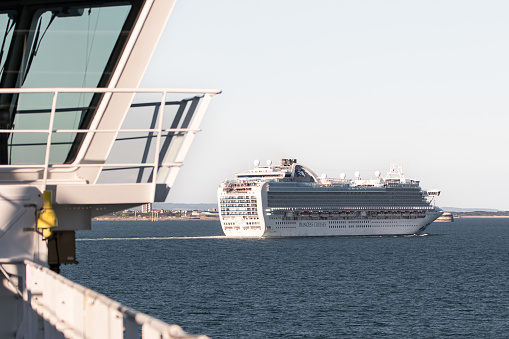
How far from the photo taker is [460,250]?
130m

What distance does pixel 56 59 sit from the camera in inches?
406

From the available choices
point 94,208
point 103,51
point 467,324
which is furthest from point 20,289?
point 467,324

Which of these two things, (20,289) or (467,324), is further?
(467,324)

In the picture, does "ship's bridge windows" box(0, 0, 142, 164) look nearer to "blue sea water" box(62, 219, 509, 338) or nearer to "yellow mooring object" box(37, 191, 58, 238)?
"yellow mooring object" box(37, 191, 58, 238)

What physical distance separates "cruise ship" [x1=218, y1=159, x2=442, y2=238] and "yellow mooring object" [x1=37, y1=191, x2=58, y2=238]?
139 metres

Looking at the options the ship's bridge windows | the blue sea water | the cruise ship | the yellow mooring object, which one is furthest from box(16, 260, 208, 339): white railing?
the cruise ship

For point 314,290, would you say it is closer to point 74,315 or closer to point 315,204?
point 74,315

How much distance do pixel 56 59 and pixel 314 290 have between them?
201ft

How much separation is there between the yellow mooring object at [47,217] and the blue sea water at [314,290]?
120 ft

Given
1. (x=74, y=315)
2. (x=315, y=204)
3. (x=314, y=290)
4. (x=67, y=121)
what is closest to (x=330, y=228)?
(x=315, y=204)

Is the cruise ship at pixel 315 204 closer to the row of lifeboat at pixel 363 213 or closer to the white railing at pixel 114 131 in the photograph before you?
the row of lifeboat at pixel 363 213

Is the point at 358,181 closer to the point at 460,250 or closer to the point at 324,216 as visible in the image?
the point at 324,216

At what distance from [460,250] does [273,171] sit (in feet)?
153

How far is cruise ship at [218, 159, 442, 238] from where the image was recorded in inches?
5955
